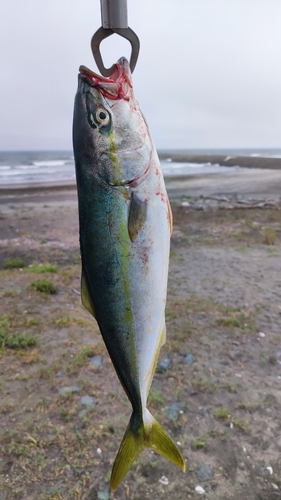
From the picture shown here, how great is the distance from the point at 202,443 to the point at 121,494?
0.80 m

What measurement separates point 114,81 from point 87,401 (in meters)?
3.11

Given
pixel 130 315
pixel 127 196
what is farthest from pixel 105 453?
pixel 127 196

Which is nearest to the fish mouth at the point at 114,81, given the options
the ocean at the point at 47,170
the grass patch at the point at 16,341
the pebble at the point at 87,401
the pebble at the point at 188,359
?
the pebble at the point at 87,401

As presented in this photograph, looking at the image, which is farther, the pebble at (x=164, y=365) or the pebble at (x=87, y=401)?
the pebble at (x=164, y=365)

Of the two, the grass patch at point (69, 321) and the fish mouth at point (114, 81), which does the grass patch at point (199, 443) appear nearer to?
the grass patch at point (69, 321)

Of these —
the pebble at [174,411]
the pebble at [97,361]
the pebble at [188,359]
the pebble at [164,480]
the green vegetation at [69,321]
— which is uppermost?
the green vegetation at [69,321]

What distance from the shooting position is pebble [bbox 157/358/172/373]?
4.25 metres

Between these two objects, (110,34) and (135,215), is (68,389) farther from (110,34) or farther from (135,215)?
(110,34)

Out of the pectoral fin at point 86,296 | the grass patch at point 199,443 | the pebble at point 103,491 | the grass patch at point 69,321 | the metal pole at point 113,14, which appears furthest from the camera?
the grass patch at point 69,321

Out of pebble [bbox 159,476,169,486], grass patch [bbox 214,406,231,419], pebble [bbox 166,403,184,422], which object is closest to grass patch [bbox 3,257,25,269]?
pebble [bbox 166,403,184,422]

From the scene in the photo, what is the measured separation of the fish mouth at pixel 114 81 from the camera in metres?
1.53

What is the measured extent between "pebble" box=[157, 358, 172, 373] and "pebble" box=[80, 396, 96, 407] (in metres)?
0.84

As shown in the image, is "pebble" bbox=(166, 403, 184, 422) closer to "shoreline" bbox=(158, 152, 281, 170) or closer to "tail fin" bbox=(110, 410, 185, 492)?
"tail fin" bbox=(110, 410, 185, 492)

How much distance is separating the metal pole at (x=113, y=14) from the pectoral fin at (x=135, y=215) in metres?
0.63
